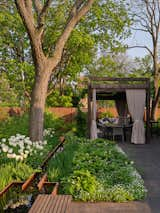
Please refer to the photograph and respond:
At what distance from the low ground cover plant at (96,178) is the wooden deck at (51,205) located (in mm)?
1095

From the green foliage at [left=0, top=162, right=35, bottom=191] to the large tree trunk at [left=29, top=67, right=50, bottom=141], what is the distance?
2.58 m

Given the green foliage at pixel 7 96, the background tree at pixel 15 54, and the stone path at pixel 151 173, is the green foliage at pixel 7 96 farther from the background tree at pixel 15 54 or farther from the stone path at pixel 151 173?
the stone path at pixel 151 173

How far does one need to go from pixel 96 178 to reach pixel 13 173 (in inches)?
52.6

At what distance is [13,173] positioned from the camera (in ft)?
18.5

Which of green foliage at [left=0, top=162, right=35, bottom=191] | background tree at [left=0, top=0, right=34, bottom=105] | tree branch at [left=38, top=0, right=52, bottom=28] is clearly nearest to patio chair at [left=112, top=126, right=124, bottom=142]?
background tree at [left=0, top=0, right=34, bottom=105]

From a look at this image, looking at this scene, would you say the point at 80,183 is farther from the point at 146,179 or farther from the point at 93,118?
the point at 93,118

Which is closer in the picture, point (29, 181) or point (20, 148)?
point (29, 181)

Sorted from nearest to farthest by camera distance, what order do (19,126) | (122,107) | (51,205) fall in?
(51,205), (19,126), (122,107)

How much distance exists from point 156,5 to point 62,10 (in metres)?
7.69

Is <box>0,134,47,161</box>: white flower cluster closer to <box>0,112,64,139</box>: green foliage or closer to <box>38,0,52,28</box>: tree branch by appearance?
<box>38,0,52,28</box>: tree branch

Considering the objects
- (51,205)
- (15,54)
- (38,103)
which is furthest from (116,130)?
(51,205)

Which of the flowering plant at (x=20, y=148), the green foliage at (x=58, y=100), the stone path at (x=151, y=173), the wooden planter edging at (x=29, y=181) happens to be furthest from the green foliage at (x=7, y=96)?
the wooden planter edging at (x=29, y=181)

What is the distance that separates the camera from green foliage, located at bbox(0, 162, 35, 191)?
5334 millimetres

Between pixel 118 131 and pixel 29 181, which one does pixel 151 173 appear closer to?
pixel 29 181
